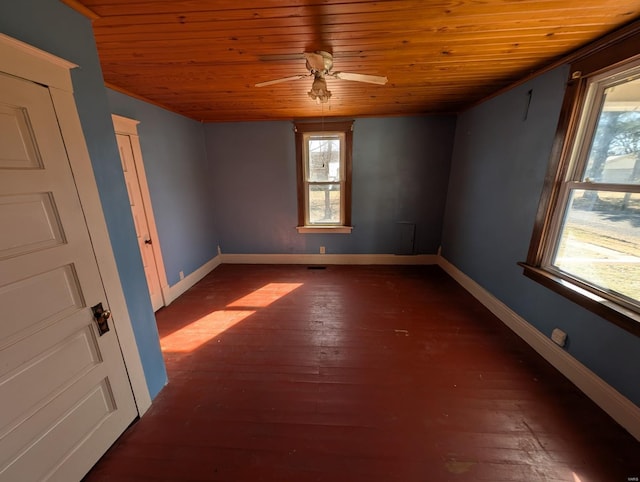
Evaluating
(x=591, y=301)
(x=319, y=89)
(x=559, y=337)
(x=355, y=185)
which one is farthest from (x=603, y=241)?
(x=355, y=185)

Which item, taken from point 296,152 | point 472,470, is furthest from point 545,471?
point 296,152

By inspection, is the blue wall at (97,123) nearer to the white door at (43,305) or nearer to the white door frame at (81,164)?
the white door frame at (81,164)

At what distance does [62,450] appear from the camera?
1.19 m

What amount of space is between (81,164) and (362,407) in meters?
2.18

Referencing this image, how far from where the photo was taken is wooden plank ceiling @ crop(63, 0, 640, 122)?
1.35 meters

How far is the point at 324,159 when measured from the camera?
4008mm

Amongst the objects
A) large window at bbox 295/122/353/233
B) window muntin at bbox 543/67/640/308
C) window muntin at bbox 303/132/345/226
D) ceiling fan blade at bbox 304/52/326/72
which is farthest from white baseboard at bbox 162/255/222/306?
window muntin at bbox 543/67/640/308

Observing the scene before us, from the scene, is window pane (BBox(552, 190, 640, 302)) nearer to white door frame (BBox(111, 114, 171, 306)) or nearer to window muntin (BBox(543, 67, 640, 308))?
window muntin (BBox(543, 67, 640, 308))

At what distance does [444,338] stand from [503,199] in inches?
63.6

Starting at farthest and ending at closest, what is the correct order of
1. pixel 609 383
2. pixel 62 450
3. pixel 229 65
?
pixel 229 65, pixel 609 383, pixel 62 450

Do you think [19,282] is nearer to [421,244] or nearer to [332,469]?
[332,469]

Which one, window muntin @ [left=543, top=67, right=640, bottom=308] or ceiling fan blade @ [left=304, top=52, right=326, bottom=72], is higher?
ceiling fan blade @ [left=304, top=52, right=326, bottom=72]

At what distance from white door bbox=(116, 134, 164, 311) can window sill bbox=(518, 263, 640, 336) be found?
139 inches

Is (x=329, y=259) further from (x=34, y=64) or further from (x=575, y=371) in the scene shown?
(x=34, y=64)
